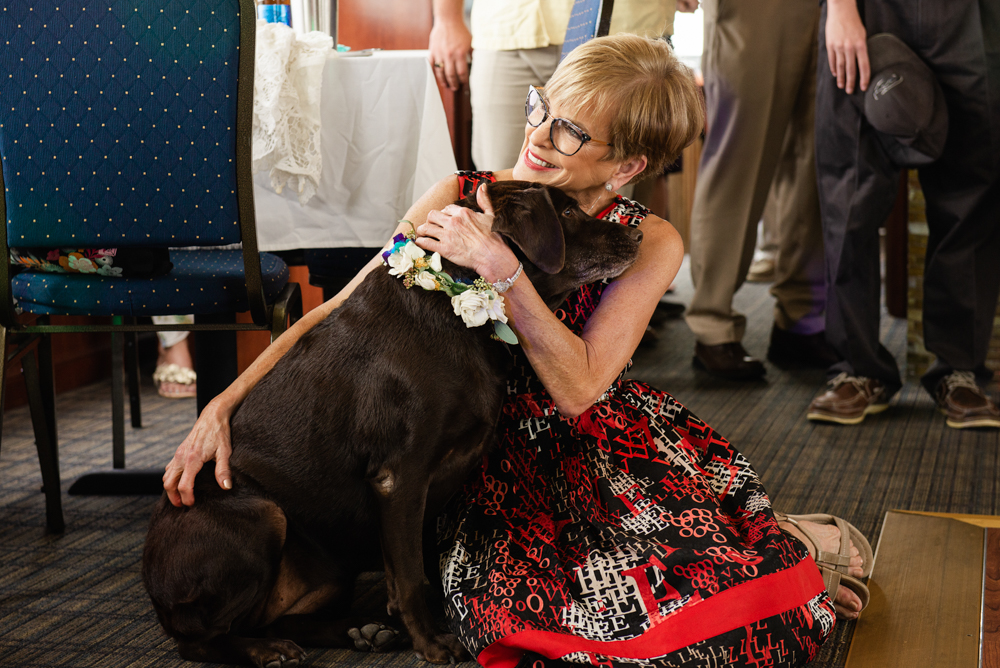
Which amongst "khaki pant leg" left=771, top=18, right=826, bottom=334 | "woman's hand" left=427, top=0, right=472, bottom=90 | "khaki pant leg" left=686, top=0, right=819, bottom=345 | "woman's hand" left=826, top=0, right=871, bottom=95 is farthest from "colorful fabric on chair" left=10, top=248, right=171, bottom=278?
"khaki pant leg" left=771, top=18, right=826, bottom=334

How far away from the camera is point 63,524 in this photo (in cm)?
205

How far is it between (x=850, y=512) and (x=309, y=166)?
59.3 inches

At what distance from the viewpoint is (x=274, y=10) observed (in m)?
2.51

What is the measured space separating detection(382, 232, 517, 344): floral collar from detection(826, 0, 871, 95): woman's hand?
1.65 meters

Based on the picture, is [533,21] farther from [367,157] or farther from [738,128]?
[738,128]

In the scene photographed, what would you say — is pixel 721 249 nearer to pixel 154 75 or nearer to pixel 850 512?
pixel 850 512

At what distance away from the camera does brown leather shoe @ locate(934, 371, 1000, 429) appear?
8.52ft

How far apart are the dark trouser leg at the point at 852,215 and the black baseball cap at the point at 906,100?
10 cm

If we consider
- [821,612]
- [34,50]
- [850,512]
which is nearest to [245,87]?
[34,50]

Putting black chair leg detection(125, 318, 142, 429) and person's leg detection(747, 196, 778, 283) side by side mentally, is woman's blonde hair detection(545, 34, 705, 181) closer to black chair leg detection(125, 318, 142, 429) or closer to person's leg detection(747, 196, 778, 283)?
black chair leg detection(125, 318, 142, 429)

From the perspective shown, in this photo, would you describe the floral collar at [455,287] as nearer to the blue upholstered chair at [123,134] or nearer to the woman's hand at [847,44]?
the blue upholstered chair at [123,134]

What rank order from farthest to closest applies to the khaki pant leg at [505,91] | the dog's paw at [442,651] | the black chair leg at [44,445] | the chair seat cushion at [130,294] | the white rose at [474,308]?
the khaki pant leg at [505,91] < the black chair leg at [44,445] < the chair seat cushion at [130,294] < the dog's paw at [442,651] < the white rose at [474,308]


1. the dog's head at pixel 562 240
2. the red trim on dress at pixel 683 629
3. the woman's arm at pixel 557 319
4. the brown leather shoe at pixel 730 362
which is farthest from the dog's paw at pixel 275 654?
the brown leather shoe at pixel 730 362

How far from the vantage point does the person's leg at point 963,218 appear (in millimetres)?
2398
